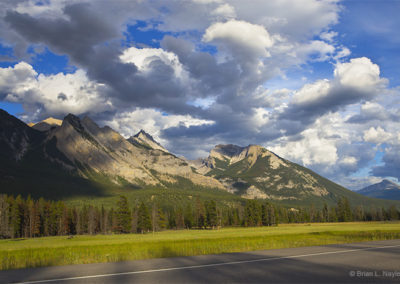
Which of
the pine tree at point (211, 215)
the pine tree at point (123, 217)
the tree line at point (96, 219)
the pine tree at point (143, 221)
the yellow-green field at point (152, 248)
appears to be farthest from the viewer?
the pine tree at point (211, 215)

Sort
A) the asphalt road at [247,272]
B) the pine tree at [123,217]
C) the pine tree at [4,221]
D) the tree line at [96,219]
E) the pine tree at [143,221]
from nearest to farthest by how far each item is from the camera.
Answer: the asphalt road at [247,272]
the pine tree at [4,221]
the tree line at [96,219]
the pine tree at [123,217]
the pine tree at [143,221]

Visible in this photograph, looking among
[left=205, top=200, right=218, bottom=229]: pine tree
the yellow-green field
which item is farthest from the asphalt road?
[left=205, top=200, right=218, bottom=229]: pine tree

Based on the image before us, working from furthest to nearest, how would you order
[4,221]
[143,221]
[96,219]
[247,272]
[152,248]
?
[96,219] < [143,221] < [4,221] < [152,248] < [247,272]

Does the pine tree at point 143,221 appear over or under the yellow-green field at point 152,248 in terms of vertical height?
under

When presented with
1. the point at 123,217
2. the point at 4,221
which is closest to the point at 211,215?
the point at 123,217

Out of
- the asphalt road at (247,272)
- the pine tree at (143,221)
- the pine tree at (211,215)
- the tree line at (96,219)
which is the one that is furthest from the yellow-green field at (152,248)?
the pine tree at (211,215)

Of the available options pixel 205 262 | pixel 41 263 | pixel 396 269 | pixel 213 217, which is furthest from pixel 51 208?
pixel 396 269

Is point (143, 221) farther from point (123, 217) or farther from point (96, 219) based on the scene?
point (96, 219)

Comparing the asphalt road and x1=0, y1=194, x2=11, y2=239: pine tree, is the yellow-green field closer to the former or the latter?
the asphalt road

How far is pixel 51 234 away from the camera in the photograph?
112 meters

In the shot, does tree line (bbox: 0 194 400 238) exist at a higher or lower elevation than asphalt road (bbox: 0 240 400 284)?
lower

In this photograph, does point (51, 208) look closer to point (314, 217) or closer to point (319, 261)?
point (319, 261)

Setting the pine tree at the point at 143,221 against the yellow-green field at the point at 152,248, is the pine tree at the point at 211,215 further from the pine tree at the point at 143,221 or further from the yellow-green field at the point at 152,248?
the yellow-green field at the point at 152,248

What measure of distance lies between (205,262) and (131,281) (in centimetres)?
601
